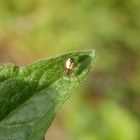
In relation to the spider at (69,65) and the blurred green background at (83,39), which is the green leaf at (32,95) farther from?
the blurred green background at (83,39)

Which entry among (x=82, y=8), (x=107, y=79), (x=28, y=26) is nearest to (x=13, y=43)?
(x=28, y=26)

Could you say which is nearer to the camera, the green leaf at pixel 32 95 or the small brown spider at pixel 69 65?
the green leaf at pixel 32 95

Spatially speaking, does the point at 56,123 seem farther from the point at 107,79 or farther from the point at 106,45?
the point at 106,45

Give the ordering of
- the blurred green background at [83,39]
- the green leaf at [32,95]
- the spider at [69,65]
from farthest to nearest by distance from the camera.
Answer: the blurred green background at [83,39]
the spider at [69,65]
the green leaf at [32,95]

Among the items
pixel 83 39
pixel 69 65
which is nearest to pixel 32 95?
pixel 69 65

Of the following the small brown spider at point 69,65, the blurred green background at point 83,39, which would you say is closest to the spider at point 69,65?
the small brown spider at point 69,65
